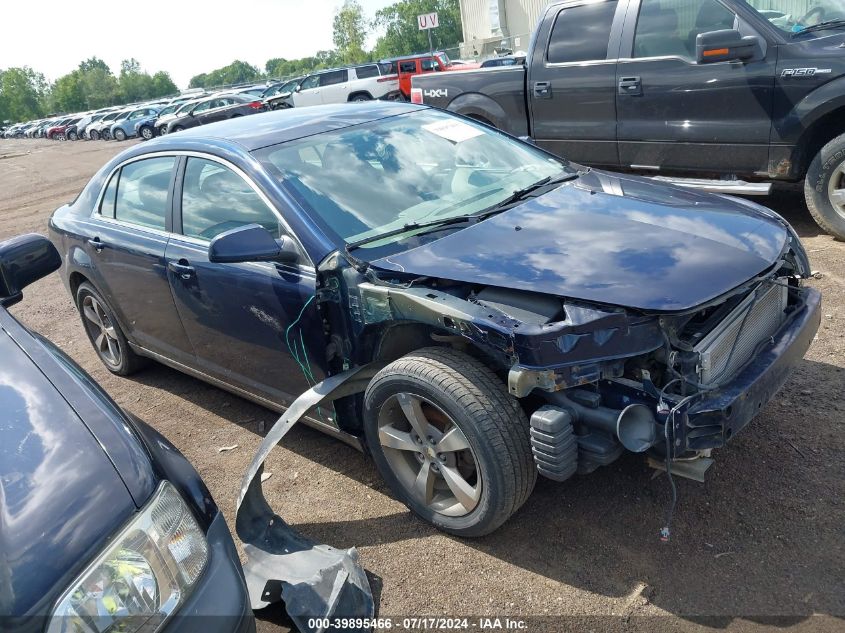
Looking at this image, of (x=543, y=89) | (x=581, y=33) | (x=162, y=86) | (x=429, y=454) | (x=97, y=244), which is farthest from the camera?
(x=162, y=86)

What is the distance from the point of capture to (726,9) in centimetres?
582

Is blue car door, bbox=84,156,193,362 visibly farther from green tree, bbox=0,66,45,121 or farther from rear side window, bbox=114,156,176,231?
green tree, bbox=0,66,45,121

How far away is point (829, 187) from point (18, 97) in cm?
12362

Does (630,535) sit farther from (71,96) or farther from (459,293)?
(71,96)

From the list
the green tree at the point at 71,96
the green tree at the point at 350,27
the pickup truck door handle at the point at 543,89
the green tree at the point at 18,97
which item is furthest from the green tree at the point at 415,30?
the pickup truck door handle at the point at 543,89

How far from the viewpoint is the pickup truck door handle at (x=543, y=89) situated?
6.98m

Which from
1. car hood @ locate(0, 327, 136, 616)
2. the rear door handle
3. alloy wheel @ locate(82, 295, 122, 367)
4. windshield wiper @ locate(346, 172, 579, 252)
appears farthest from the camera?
alloy wheel @ locate(82, 295, 122, 367)

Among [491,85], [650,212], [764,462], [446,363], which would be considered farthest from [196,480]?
[491,85]

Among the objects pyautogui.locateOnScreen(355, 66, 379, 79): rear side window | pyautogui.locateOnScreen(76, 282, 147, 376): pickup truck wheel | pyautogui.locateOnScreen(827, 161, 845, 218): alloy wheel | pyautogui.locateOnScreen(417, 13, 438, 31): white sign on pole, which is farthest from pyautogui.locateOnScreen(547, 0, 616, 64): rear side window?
pyautogui.locateOnScreen(417, 13, 438, 31): white sign on pole

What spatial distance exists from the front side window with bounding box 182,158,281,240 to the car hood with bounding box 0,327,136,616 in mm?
1515

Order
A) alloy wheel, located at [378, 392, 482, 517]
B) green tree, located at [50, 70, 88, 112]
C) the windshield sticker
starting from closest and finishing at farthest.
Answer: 1. alloy wheel, located at [378, 392, 482, 517]
2. the windshield sticker
3. green tree, located at [50, 70, 88, 112]

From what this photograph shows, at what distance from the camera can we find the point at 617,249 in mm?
2900

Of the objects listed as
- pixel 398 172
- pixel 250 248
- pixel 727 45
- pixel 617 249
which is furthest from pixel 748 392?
pixel 727 45

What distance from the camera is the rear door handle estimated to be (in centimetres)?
454
